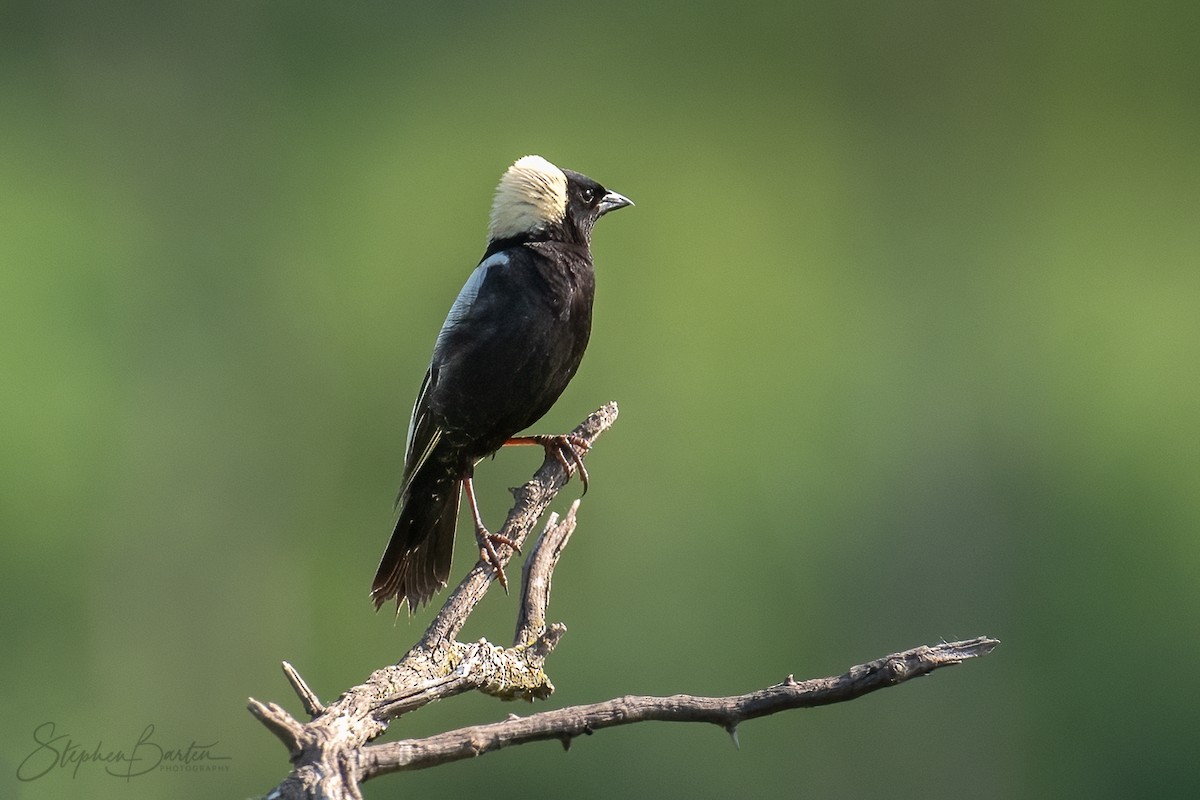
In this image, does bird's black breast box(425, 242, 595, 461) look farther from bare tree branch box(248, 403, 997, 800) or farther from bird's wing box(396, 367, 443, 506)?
bare tree branch box(248, 403, 997, 800)

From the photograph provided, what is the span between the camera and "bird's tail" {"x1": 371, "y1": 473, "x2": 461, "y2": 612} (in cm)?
410

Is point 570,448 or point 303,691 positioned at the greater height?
point 570,448

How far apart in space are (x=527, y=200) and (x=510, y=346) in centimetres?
62

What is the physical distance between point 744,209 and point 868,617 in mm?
4374

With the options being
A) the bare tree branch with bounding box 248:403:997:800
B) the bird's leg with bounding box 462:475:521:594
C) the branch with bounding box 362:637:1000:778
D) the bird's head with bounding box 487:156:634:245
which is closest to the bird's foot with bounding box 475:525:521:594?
the bird's leg with bounding box 462:475:521:594

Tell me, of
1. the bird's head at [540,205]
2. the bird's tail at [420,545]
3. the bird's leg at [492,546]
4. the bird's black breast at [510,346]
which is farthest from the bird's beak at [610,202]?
the bird's leg at [492,546]

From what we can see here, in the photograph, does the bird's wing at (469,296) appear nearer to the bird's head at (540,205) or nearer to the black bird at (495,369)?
the black bird at (495,369)

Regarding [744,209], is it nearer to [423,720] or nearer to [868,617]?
[868,617]

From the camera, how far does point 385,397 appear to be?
11.7m

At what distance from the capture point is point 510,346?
12.8ft

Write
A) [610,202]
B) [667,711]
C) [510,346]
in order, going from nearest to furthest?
[667,711] < [510,346] < [610,202]

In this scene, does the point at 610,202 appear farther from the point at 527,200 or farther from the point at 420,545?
the point at 420,545

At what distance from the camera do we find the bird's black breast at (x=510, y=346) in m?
3.92

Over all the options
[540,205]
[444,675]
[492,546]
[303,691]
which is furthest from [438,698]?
[540,205]
